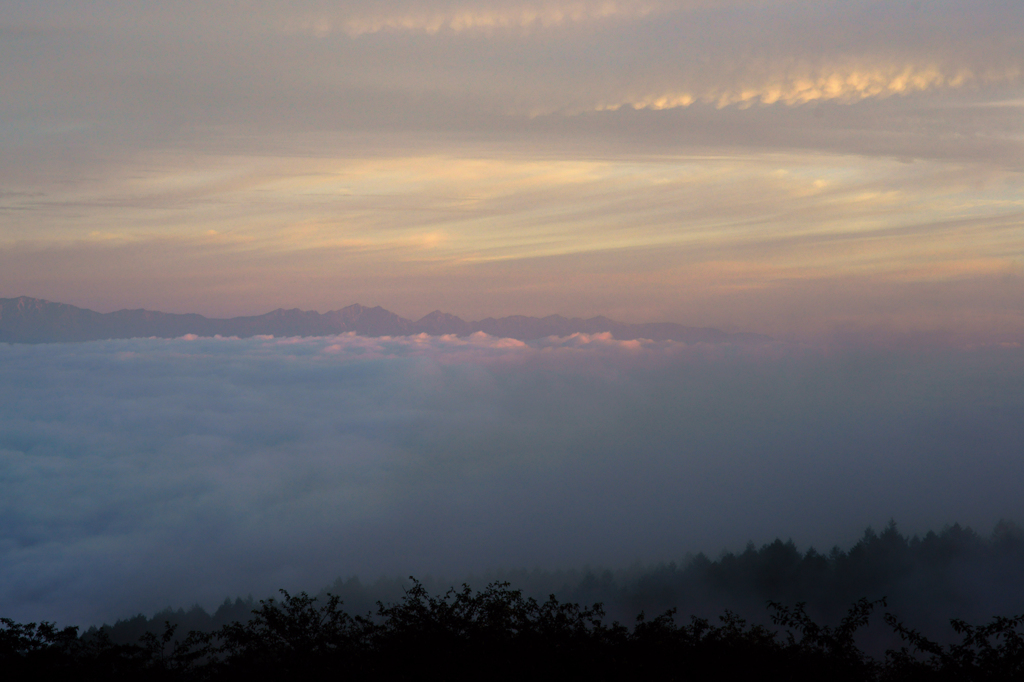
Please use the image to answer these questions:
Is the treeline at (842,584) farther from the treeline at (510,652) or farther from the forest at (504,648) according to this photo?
the treeline at (510,652)

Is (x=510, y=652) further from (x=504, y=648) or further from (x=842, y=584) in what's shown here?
(x=842, y=584)

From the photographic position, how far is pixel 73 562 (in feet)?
615

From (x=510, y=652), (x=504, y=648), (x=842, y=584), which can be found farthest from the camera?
(x=842, y=584)

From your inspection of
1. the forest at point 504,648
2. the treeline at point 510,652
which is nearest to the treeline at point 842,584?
the forest at point 504,648

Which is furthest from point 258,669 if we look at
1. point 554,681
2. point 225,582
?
point 225,582

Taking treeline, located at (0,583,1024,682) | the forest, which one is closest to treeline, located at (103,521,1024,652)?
the forest

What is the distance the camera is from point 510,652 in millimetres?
24625

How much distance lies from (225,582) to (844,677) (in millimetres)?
189456

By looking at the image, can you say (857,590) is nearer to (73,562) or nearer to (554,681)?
(554,681)

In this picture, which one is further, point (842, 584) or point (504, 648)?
point (842, 584)

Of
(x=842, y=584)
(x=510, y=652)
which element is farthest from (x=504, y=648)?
(x=842, y=584)

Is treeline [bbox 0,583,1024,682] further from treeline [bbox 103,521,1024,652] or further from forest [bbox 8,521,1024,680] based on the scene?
treeline [bbox 103,521,1024,652]

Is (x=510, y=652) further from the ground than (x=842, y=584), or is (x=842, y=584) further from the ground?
(x=510, y=652)

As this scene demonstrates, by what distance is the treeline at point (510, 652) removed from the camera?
22906 mm
